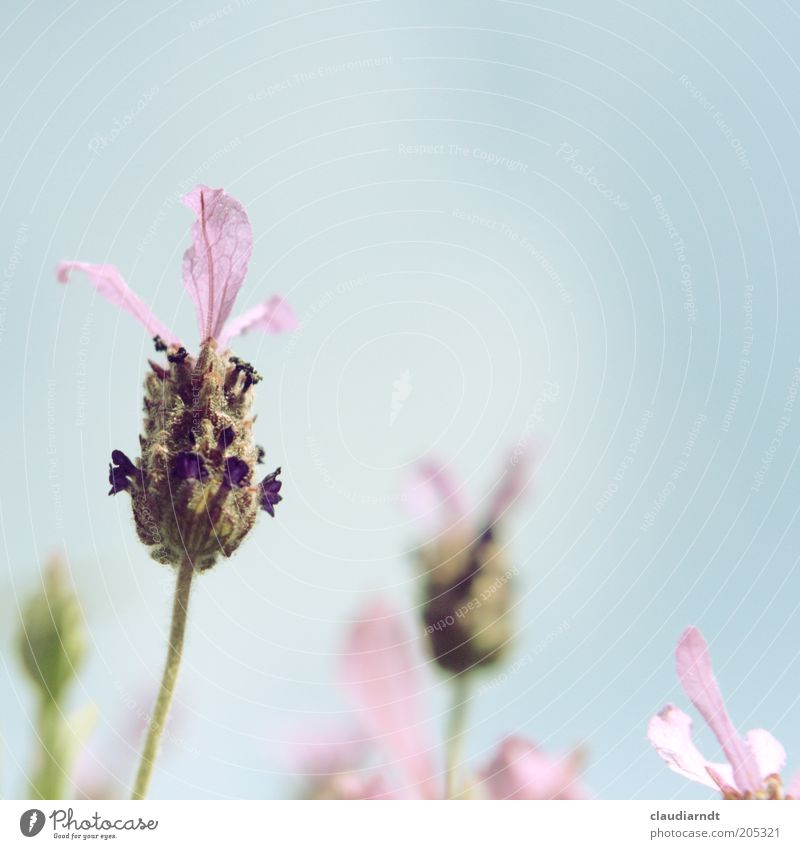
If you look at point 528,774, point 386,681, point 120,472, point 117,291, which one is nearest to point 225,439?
point 120,472

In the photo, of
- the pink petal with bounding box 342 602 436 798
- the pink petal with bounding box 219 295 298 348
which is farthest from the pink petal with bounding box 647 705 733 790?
the pink petal with bounding box 219 295 298 348

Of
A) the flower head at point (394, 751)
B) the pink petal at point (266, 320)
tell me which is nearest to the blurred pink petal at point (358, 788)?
the flower head at point (394, 751)

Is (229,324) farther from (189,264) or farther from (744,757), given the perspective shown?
(744,757)

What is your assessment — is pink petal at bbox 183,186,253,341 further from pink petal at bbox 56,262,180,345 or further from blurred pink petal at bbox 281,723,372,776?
blurred pink petal at bbox 281,723,372,776

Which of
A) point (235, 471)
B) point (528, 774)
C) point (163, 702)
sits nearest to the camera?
point (163, 702)
